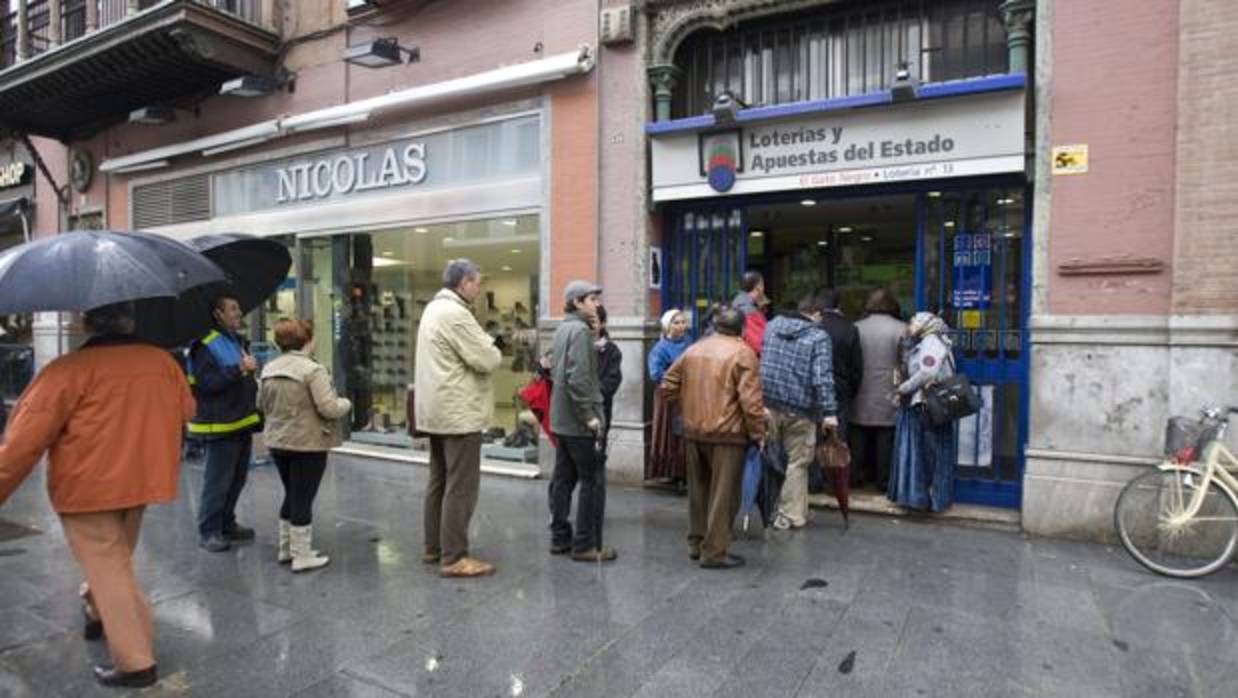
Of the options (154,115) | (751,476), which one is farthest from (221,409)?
(154,115)

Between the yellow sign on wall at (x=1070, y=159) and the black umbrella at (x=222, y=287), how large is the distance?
18.4ft

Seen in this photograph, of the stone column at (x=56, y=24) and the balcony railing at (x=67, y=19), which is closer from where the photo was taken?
the balcony railing at (x=67, y=19)

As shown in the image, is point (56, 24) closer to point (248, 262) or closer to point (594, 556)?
point (248, 262)

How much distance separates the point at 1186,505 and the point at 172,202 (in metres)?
12.3

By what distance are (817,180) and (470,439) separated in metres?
3.73

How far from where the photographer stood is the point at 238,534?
5.70 m

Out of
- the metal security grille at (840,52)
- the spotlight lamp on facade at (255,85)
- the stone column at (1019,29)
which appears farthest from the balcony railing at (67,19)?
the stone column at (1019,29)

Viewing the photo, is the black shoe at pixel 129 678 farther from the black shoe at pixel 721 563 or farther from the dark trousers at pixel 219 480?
the black shoe at pixel 721 563

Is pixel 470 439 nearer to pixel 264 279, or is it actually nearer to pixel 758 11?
pixel 264 279

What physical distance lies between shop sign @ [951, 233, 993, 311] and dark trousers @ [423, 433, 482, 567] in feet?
13.2

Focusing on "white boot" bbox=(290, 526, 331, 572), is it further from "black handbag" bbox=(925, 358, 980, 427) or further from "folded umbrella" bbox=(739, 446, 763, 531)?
"black handbag" bbox=(925, 358, 980, 427)

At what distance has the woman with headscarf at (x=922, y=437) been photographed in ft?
19.7

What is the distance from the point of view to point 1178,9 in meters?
5.32

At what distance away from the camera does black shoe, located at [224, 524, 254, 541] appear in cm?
566
